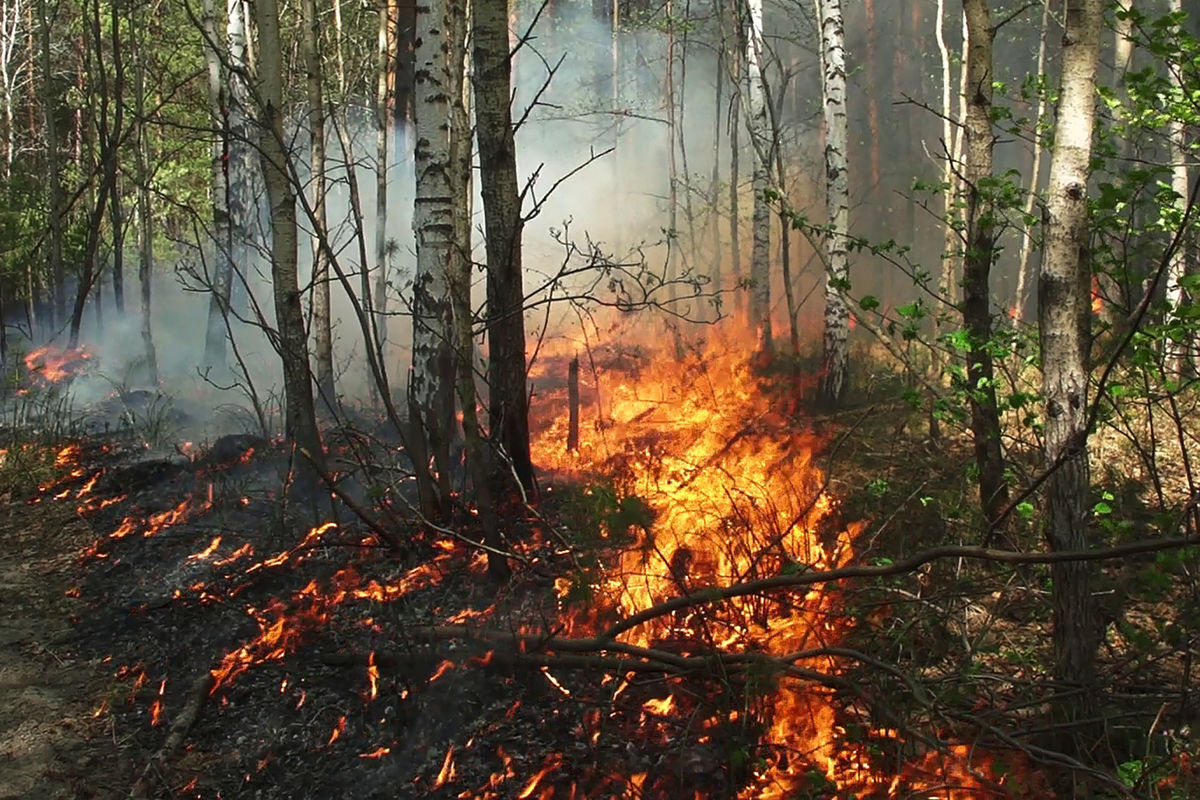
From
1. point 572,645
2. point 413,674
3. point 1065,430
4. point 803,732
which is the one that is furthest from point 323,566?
point 1065,430

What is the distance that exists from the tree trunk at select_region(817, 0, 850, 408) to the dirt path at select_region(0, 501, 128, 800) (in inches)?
340

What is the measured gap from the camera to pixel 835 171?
10.9 metres

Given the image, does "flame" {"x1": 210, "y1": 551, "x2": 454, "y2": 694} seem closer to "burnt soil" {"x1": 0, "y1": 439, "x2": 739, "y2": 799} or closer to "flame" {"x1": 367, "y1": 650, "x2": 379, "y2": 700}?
"burnt soil" {"x1": 0, "y1": 439, "x2": 739, "y2": 799}

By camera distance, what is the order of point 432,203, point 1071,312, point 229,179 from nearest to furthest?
point 1071,312 < point 432,203 < point 229,179

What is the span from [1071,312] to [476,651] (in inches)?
136

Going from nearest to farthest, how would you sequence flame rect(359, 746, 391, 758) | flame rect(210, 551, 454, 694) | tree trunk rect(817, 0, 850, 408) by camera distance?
flame rect(359, 746, 391, 758), flame rect(210, 551, 454, 694), tree trunk rect(817, 0, 850, 408)

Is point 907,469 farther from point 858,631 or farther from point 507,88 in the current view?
point 507,88

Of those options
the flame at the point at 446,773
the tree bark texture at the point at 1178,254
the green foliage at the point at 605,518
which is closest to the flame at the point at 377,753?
the flame at the point at 446,773

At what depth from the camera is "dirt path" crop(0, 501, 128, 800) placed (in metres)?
4.40

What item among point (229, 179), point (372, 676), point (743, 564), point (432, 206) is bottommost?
point (372, 676)

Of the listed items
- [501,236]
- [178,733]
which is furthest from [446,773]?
[501,236]

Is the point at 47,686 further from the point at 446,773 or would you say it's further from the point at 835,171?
the point at 835,171

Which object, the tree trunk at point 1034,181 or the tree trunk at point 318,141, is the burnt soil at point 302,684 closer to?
the tree trunk at point 318,141

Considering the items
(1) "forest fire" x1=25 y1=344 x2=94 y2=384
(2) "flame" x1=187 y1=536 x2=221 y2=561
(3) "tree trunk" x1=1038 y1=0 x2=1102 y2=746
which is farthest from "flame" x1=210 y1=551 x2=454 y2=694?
(1) "forest fire" x1=25 y1=344 x2=94 y2=384
